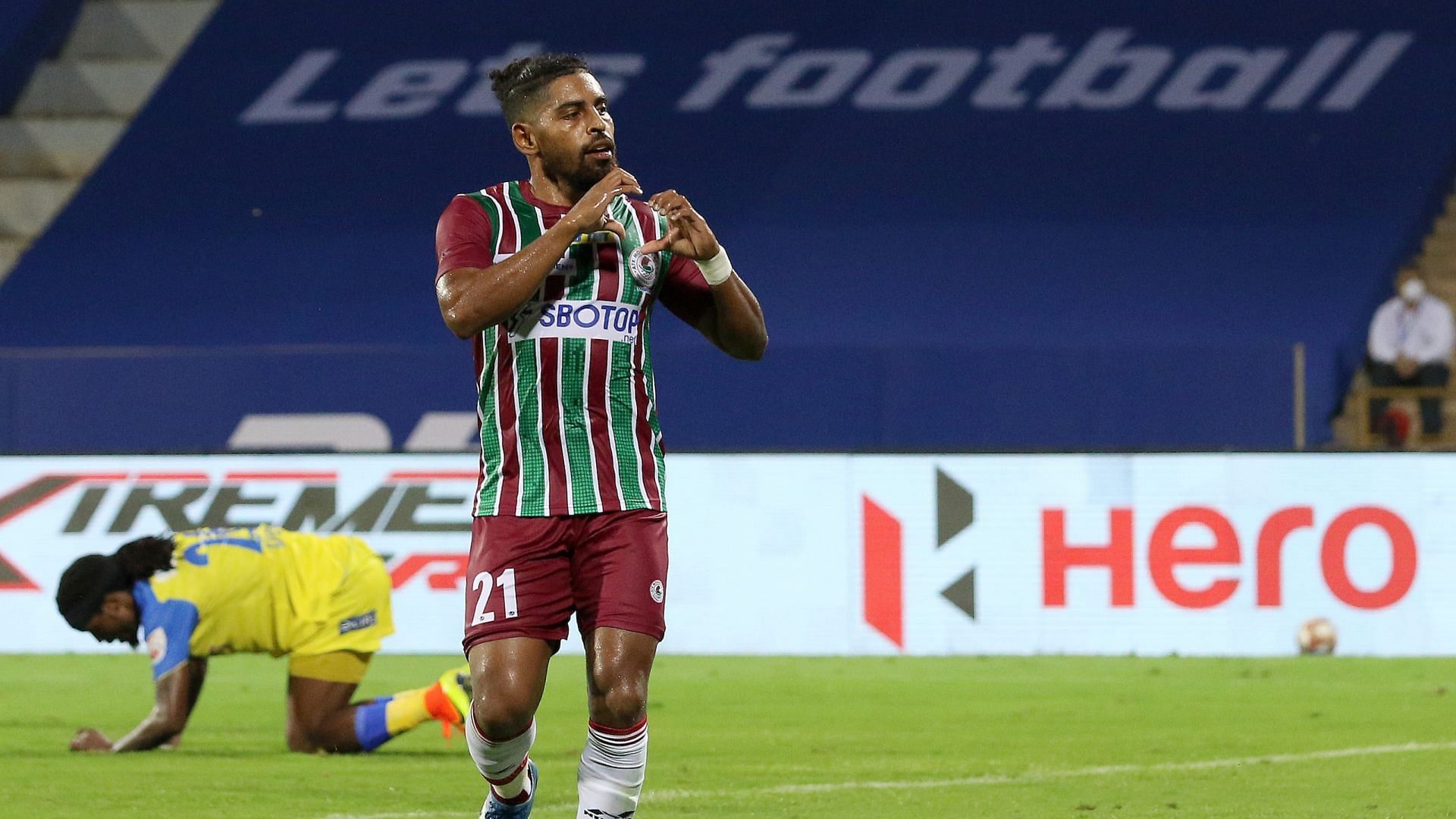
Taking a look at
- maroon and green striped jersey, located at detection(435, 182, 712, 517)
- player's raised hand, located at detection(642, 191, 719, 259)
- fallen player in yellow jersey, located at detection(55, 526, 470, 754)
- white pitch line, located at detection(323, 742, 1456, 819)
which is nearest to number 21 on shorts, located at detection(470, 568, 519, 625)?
maroon and green striped jersey, located at detection(435, 182, 712, 517)

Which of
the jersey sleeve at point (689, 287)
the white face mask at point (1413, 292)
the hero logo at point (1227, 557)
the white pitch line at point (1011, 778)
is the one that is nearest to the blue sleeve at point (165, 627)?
the white pitch line at point (1011, 778)

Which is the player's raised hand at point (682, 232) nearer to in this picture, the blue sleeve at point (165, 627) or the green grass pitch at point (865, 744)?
the green grass pitch at point (865, 744)

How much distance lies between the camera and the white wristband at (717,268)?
4.62 m

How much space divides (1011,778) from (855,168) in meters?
12.2

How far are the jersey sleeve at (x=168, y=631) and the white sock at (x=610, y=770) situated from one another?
3.56 m

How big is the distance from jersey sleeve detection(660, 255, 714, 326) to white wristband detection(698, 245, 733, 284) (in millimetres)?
108

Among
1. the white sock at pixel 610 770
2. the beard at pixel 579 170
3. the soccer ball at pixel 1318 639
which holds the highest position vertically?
the beard at pixel 579 170

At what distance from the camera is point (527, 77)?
4.71 metres

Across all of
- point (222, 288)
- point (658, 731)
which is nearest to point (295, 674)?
point (658, 731)

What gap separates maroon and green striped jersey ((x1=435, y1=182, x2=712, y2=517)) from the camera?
15.1 feet

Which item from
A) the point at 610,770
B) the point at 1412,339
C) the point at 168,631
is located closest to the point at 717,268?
the point at 610,770

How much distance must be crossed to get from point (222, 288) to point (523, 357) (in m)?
15.0

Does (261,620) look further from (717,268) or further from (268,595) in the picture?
(717,268)

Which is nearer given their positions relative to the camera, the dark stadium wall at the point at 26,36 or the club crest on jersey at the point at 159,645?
the club crest on jersey at the point at 159,645
